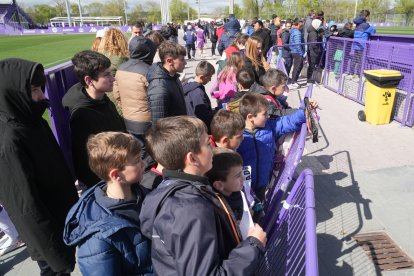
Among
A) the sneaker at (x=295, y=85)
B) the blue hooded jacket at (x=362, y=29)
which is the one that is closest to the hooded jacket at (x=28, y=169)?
the sneaker at (x=295, y=85)

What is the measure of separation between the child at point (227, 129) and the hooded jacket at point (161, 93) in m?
0.75

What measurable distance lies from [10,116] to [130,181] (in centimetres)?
80

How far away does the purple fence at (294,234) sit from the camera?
1.67 metres

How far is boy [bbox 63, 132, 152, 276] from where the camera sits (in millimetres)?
1619

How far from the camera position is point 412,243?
3307mm

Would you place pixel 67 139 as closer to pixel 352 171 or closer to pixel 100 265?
pixel 100 265

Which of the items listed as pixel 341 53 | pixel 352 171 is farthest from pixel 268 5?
pixel 352 171

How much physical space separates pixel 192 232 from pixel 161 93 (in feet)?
6.67

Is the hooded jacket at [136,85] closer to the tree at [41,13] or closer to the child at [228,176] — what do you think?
the child at [228,176]

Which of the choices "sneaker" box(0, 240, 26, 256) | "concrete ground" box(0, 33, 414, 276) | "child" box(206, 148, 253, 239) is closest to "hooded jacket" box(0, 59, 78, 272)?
"child" box(206, 148, 253, 239)

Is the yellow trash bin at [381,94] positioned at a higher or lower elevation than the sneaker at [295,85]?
higher

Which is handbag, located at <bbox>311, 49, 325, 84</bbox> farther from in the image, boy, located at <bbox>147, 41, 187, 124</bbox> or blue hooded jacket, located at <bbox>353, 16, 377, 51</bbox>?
boy, located at <bbox>147, 41, 187, 124</bbox>

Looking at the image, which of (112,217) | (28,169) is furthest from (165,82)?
(112,217)

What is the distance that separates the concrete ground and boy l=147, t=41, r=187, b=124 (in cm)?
176
